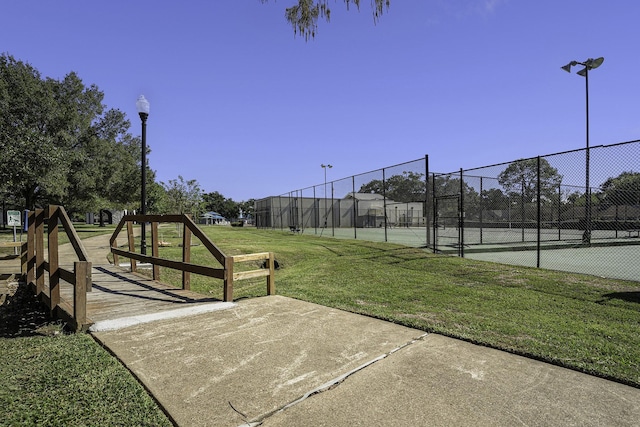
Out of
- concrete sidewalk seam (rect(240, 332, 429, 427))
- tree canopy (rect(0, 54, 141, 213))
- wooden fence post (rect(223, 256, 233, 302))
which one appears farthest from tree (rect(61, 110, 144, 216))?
concrete sidewalk seam (rect(240, 332, 429, 427))

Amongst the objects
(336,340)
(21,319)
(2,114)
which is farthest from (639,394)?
(2,114)

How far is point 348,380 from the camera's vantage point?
9.43 feet

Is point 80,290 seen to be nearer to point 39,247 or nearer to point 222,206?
point 39,247

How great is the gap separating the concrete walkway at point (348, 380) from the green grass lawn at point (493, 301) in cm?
42

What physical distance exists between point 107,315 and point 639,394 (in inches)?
216

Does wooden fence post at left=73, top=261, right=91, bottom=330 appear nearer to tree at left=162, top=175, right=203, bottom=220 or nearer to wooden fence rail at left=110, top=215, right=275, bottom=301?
wooden fence rail at left=110, top=215, right=275, bottom=301

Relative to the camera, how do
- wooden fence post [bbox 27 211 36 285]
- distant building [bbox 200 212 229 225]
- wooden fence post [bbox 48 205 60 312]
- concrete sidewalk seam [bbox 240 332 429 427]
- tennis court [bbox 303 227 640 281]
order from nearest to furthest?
1. concrete sidewalk seam [bbox 240 332 429 427]
2. wooden fence post [bbox 48 205 60 312]
3. wooden fence post [bbox 27 211 36 285]
4. tennis court [bbox 303 227 640 281]
5. distant building [bbox 200 212 229 225]

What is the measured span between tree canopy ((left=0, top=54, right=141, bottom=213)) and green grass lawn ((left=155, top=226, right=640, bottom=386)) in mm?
14621

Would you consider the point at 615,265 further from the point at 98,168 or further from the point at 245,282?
the point at 98,168

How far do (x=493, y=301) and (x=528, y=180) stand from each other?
7.85m

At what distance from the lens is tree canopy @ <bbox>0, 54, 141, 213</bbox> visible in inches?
901

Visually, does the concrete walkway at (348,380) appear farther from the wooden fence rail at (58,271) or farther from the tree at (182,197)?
the tree at (182,197)

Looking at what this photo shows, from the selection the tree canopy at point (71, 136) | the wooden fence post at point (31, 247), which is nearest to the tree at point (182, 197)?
the tree canopy at point (71, 136)

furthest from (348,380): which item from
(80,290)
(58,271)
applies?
(58,271)
